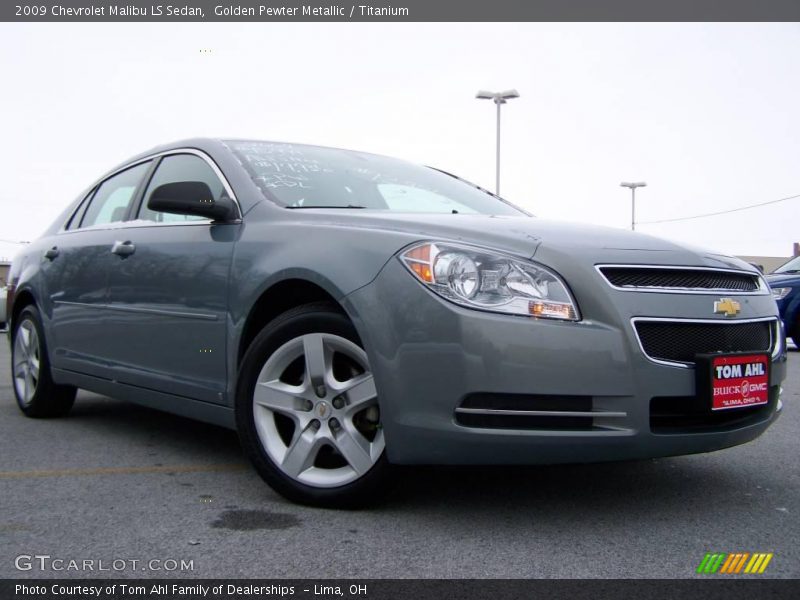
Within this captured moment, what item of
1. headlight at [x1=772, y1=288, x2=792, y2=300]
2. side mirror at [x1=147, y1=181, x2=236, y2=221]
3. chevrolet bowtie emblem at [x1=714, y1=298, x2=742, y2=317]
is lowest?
headlight at [x1=772, y1=288, x2=792, y2=300]

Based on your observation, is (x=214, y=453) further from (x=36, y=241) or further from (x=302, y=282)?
(x=36, y=241)

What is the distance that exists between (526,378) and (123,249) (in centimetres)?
253

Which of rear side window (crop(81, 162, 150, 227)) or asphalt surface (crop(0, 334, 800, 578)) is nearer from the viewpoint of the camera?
asphalt surface (crop(0, 334, 800, 578))

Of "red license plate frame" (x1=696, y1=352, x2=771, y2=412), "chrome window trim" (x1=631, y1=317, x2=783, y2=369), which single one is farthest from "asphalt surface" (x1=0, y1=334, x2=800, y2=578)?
"chrome window trim" (x1=631, y1=317, x2=783, y2=369)

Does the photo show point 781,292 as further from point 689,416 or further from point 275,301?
point 275,301

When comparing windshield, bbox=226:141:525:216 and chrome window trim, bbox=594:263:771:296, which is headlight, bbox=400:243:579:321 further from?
windshield, bbox=226:141:525:216

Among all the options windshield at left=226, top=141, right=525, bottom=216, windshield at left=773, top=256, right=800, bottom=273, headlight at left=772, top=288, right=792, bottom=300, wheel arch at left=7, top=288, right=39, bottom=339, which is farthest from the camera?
windshield at left=773, top=256, right=800, bottom=273

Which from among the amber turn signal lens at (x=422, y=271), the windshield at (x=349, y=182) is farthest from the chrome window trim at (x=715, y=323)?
the windshield at (x=349, y=182)

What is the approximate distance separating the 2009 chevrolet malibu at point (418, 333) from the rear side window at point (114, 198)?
30.8 inches

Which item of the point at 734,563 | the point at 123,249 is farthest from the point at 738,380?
the point at 123,249

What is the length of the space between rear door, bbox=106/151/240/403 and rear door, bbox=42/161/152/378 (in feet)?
0.47

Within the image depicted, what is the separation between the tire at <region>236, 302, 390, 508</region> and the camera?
3074 mm

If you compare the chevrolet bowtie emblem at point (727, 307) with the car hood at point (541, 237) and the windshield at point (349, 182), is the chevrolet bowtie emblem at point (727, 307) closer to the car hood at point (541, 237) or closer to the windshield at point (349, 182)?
the car hood at point (541, 237)

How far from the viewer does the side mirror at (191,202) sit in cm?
372
